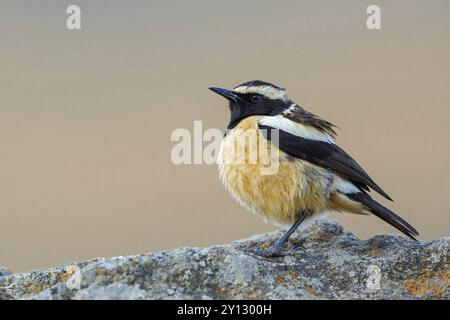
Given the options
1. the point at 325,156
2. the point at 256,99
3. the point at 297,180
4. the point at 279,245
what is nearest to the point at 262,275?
the point at 279,245

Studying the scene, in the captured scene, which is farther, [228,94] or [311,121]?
[228,94]

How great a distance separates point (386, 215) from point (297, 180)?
0.76 metres

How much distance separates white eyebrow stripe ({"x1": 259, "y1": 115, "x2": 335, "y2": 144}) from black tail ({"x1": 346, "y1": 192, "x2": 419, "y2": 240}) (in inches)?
24.7

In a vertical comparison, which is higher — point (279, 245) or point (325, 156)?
point (325, 156)

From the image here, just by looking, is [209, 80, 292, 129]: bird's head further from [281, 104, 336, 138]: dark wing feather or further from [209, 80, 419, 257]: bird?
[209, 80, 419, 257]: bird

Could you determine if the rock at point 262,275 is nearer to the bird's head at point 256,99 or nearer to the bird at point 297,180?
the bird at point 297,180

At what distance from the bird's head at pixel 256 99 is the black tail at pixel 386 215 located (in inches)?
54.6

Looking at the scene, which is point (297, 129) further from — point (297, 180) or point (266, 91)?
point (266, 91)

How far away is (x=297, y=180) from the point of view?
583 centimetres

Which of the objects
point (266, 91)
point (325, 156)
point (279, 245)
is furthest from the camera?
point (266, 91)

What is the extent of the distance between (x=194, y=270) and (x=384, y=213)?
215 centimetres

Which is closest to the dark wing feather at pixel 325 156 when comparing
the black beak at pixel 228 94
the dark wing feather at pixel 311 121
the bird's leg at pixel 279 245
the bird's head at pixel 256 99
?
the dark wing feather at pixel 311 121

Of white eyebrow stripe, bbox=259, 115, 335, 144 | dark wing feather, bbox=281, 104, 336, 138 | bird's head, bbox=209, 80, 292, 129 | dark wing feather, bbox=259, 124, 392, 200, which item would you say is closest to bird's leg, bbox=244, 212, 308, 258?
dark wing feather, bbox=259, 124, 392, 200
